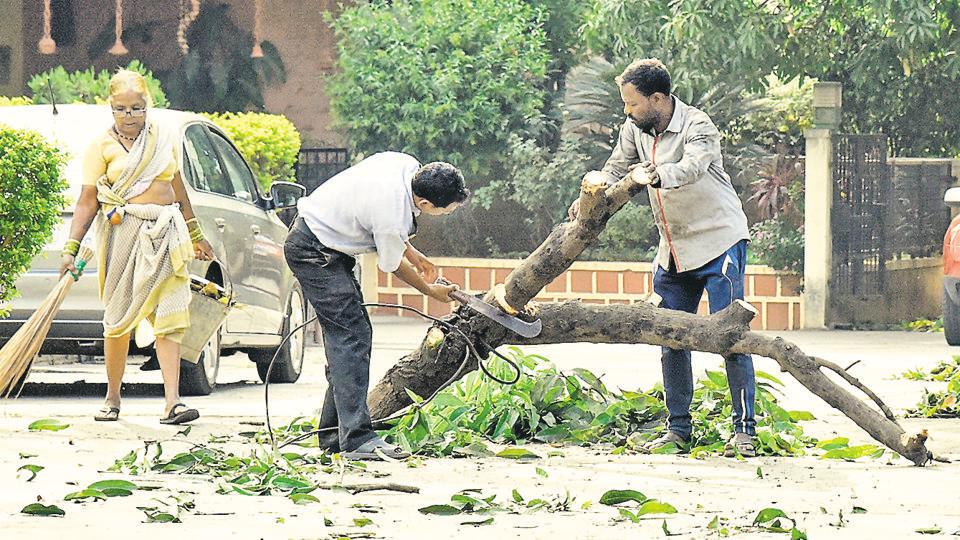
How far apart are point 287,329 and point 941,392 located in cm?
462

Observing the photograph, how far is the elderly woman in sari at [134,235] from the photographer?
9.83 metres

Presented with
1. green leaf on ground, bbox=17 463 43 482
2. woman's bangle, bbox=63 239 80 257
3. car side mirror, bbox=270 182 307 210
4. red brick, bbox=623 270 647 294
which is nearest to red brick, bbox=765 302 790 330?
red brick, bbox=623 270 647 294

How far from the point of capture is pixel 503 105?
2081cm

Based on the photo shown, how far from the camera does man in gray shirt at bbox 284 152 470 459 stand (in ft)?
26.8

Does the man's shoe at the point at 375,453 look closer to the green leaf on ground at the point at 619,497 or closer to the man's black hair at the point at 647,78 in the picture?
the green leaf on ground at the point at 619,497

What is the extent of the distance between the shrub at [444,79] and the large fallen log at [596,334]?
36.9 feet

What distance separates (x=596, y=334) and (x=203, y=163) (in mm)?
3905

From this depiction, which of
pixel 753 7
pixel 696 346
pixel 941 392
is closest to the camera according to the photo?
pixel 696 346

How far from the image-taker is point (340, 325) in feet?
27.6

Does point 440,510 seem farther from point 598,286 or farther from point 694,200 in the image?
point 598,286

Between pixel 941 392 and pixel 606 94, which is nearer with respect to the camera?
pixel 941 392

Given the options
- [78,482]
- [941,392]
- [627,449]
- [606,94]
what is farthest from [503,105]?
[78,482]

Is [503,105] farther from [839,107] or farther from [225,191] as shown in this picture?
[225,191]

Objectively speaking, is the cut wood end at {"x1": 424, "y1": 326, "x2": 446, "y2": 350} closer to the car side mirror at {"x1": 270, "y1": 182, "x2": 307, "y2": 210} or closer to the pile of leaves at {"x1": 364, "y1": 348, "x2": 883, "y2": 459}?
the pile of leaves at {"x1": 364, "y1": 348, "x2": 883, "y2": 459}
